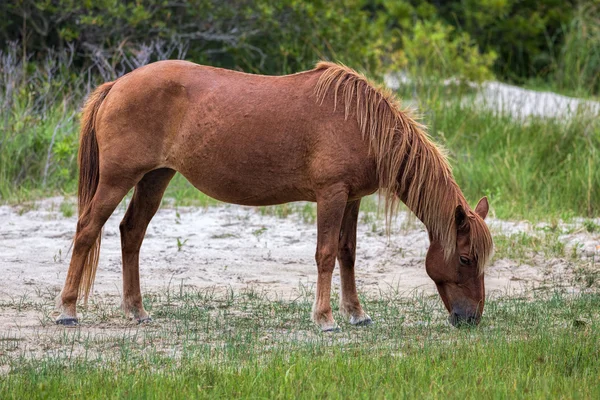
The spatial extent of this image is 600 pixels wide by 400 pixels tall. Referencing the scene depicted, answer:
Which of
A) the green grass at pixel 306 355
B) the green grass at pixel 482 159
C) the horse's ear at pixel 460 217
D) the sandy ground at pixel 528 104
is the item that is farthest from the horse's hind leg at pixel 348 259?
→ the sandy ground at pixel 528 104

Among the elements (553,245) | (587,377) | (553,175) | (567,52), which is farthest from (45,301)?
(567,52)

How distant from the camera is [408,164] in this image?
5641 mm

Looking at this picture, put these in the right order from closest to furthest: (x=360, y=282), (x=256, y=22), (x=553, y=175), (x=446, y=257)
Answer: (x=446, y=257) < (x=360, y=282) < (x=553, y=175) < (x=256, y=22)

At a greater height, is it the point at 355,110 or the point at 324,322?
the point at 355,110

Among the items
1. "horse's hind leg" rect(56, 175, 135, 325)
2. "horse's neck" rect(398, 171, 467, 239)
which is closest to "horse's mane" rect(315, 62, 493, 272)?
"horse's neck" rect(398, 171, 467, 239)

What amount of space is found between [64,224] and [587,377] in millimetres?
5698

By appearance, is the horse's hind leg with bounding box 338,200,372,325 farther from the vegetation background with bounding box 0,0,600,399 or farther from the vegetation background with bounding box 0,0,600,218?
the vegetation background with bounding box 0,0,600,218

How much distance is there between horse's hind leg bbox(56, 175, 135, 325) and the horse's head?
2061mm

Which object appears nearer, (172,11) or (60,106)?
(60,106)

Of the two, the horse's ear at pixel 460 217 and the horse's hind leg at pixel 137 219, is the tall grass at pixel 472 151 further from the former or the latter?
the horse's ear at pixel 460 217

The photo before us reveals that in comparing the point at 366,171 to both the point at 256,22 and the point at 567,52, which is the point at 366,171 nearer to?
the point at 256,22

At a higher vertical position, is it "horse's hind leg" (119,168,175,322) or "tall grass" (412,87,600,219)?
"horse's hind leg" (119,168,175,322)

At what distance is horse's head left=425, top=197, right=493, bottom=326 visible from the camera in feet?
18.2

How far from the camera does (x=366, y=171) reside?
566 centimetres
